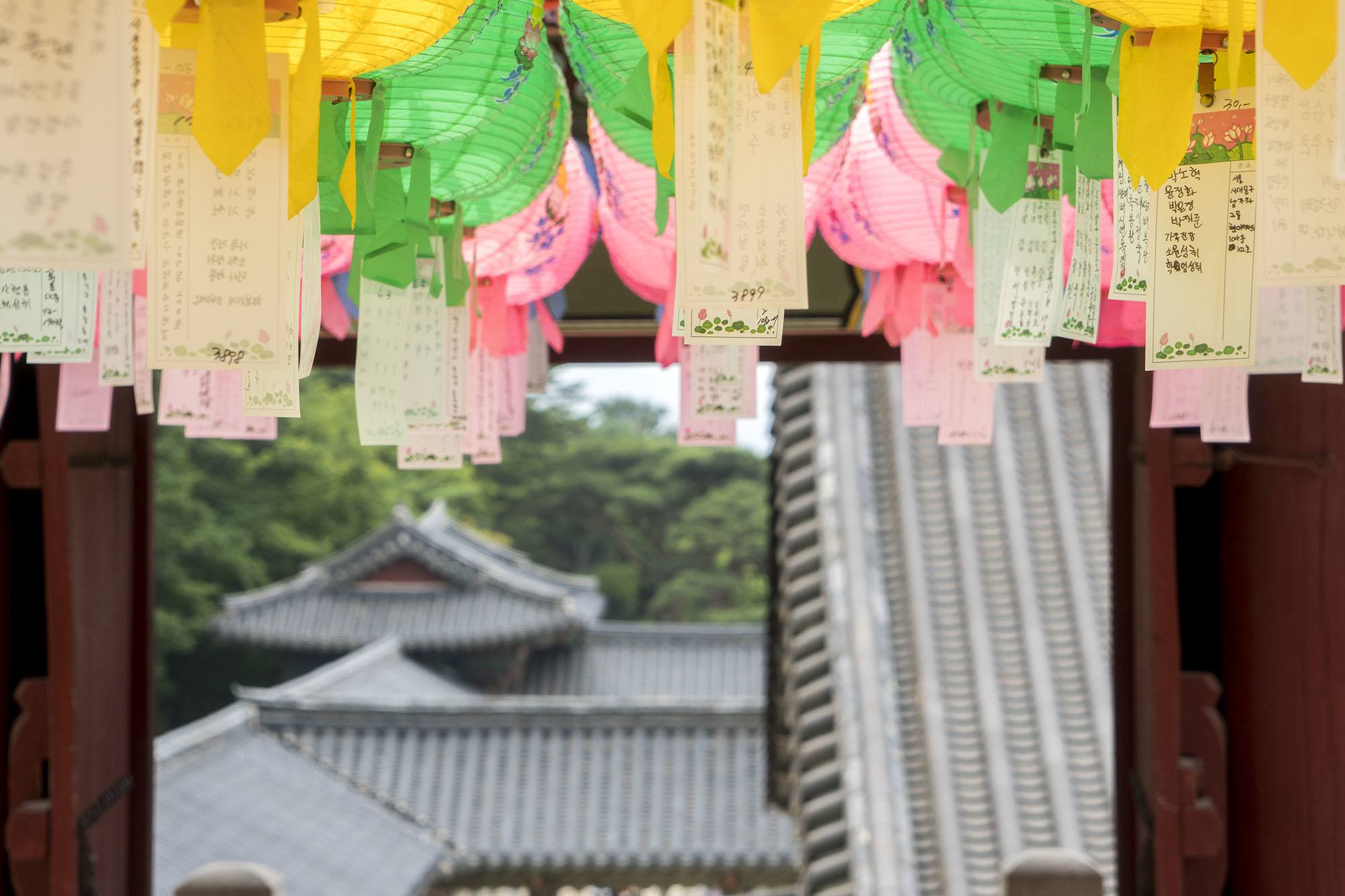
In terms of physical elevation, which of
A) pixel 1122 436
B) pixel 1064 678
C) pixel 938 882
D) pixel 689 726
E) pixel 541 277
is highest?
pixel 541 277

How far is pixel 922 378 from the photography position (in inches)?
88.0

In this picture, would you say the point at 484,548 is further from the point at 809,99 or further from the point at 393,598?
the point at 809,99

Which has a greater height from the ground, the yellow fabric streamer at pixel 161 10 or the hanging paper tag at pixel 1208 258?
the yellow fabric streamer at pixel 161 10

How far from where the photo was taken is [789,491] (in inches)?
258

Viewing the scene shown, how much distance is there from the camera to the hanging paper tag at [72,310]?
151 cm

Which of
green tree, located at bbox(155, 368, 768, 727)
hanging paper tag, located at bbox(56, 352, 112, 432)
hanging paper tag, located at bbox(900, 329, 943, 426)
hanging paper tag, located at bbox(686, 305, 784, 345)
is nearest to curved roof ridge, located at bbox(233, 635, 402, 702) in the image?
green tree, located at bbox(155, 368, 768, 727)

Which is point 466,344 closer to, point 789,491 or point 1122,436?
point 1122,436

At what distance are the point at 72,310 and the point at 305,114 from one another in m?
0.45

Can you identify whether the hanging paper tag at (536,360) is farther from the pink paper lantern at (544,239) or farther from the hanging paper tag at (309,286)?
the hanging paper tag at (309,286)

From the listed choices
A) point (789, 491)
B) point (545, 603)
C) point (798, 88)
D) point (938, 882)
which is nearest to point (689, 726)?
point (545, 603)

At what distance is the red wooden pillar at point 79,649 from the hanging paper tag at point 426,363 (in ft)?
4.32

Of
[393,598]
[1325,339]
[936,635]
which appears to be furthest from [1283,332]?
[393,598]

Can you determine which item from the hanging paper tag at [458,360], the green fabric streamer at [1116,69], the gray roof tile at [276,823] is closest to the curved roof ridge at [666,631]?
the gray roof tile at [276,823]

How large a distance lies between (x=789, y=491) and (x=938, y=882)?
7.20ft
